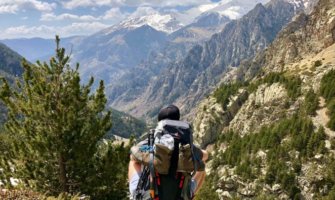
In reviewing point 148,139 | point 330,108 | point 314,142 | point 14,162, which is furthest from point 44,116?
point 330,108

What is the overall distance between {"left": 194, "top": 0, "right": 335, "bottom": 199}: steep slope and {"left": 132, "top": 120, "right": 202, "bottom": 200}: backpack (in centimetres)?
8201

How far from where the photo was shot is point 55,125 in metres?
19.4

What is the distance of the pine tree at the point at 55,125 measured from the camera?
1917 centimetres

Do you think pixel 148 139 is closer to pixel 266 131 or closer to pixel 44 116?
pixel 44 116

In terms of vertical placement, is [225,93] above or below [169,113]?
below

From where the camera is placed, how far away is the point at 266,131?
124m

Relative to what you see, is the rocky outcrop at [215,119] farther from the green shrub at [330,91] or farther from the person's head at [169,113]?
the person's head at [169,113]

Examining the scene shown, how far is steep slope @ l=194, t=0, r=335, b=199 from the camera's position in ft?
316

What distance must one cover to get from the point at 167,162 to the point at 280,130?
116m

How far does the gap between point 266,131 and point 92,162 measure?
10904cm

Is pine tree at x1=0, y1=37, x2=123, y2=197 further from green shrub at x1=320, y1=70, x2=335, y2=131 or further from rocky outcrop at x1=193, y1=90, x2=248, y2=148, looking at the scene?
rocky outcrop at x1=193, y1=90, x2=248, y2=148

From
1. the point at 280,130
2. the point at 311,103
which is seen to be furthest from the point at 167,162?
the point at 280,130

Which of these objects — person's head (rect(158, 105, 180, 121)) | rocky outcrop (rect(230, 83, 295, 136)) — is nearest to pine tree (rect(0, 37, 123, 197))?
person's head (rect(158, 105, 180, 121))

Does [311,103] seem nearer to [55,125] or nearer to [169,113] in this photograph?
[55,125]
